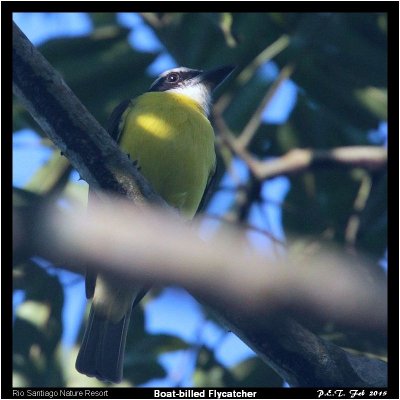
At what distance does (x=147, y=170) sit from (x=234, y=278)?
5.12 feet

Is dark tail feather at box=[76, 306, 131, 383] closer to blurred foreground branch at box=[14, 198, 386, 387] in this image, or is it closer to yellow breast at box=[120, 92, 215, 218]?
yellow breast at box=[120, 92, 215, 218]

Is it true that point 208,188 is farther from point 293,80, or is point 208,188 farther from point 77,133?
point 77,133

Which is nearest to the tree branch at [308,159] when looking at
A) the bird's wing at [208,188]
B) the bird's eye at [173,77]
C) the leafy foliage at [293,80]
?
the leafy foliage at [293,80]

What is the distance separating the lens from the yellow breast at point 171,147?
161 inches

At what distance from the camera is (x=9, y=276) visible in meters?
3.55

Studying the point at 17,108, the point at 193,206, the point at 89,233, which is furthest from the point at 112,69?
the point at 89,233

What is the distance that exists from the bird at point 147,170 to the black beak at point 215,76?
1.02ft

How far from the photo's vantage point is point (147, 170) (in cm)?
408

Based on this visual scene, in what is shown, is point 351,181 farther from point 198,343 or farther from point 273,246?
point 198,343

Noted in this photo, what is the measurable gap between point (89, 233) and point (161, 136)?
5.48 ft

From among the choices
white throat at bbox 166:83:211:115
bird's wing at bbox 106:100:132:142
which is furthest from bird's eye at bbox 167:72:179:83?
bird's wing at bbox 106:100:132:142

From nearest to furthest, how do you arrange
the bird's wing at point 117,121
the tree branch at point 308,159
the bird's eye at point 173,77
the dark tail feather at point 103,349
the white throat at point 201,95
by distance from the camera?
the dark tail feather at point 103,349
the bird's wing at point 117,121
the tree branch at point 308,159
the white throat at point 201,95
the bird's eye at point 173,77

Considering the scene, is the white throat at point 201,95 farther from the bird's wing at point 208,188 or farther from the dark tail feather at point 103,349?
the dark tail feather at point 103,349

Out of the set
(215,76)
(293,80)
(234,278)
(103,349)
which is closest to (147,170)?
(103,349)
